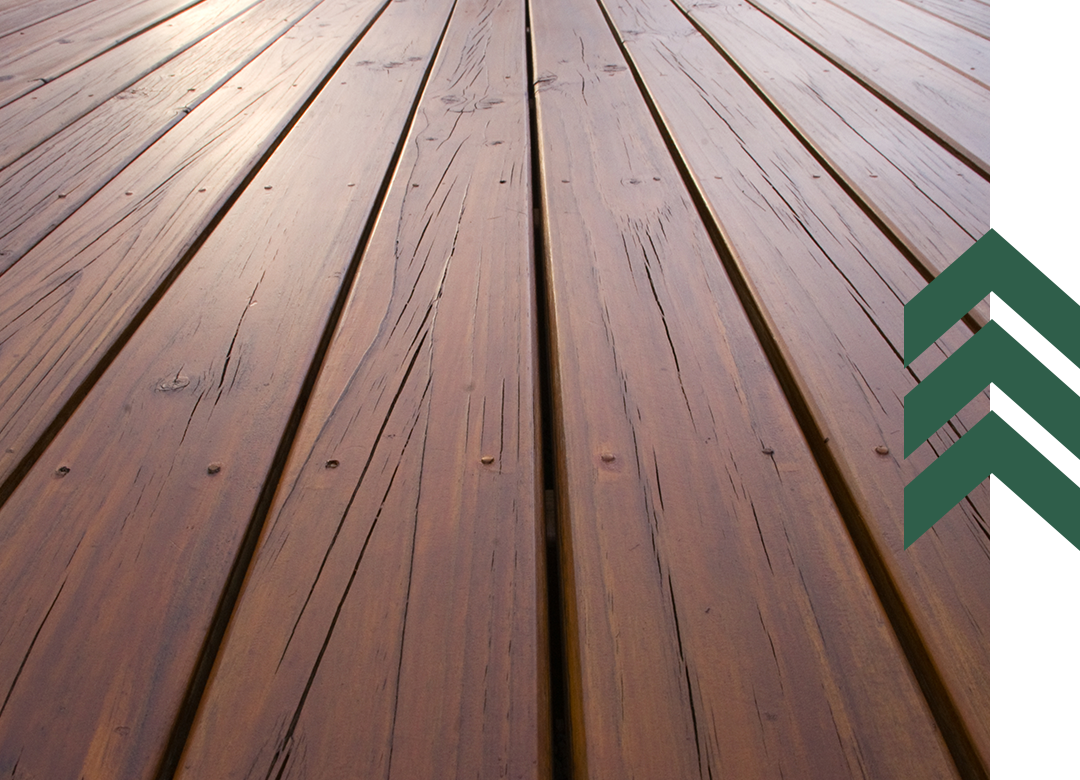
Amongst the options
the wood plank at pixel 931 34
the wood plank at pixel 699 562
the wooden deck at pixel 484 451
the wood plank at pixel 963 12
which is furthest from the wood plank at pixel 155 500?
the wood plank at pixel 963 12

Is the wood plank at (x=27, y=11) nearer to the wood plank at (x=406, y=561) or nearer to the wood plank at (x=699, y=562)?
the wood plank at (x=406, y=561)

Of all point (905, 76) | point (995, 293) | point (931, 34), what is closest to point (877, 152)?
point (905, 76)

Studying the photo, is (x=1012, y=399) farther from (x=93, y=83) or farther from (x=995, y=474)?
(x=93, y=83)

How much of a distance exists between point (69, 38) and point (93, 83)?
467 millimetres

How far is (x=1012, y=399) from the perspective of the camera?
605 millimetres

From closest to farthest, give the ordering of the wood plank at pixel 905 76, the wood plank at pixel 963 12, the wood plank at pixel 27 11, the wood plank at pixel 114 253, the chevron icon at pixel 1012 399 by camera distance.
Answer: the chevron icon at pixel 1012 399 < the wood plank at pixel 114 253 < the wood plank at pixel 905 76 < the wood plank at pixel 963 12 < the wood plank at pixel 27 11

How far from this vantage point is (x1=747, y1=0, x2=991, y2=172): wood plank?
123 cm

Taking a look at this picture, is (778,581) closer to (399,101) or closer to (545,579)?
(545,579)

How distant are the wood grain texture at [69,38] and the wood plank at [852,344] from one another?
4.30 ft

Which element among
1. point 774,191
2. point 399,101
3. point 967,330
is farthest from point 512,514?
point 399,101

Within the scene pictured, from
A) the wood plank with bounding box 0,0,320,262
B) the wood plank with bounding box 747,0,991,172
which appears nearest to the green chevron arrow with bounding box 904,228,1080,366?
the wood plank with bounding box 747,0,991,172

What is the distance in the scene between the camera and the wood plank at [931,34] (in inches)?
61.2

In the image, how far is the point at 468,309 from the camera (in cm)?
80

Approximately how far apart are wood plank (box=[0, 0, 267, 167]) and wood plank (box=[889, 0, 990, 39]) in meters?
1.88
